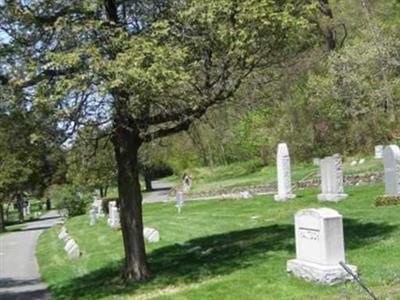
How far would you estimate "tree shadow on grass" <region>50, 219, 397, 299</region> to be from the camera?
578 inches

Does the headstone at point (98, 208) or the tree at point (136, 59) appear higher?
the tree at point (136, 59)

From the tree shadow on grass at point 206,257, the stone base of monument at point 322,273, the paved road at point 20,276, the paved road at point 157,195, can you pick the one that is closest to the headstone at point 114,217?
the paved road at point 20,276

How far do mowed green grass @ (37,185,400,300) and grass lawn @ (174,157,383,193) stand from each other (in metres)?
10.1

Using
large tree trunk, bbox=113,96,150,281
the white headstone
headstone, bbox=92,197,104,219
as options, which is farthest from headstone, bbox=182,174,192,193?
large tree trunk, bbox=113,96,150,281

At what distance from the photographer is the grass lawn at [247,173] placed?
37.1 m

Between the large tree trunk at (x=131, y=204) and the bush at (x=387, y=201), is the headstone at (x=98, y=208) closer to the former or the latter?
the bush at (x=387, y=201)

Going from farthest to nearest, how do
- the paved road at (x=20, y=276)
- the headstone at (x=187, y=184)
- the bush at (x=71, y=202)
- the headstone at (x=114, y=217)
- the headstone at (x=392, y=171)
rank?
the bush at (x=71, y=202) < the headstone at (x=187, y=184) < the headstone at (x=114, y=217) < the headstone at (x=392, y=171) < the paved road at (x=20, y=276)

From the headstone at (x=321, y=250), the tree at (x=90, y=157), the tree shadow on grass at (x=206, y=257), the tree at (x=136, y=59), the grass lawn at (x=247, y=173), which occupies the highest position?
the tree at (x=136, y=59)

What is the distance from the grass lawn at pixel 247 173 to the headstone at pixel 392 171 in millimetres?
9683

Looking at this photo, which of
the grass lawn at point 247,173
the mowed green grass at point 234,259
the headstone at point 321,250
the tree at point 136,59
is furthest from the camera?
the grass lawn at point 247,173

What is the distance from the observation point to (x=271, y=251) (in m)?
15.8

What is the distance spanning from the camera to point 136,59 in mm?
12234

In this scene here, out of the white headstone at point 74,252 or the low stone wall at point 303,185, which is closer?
the white headstone at point 74,252

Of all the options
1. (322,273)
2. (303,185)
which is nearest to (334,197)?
(303,185)
